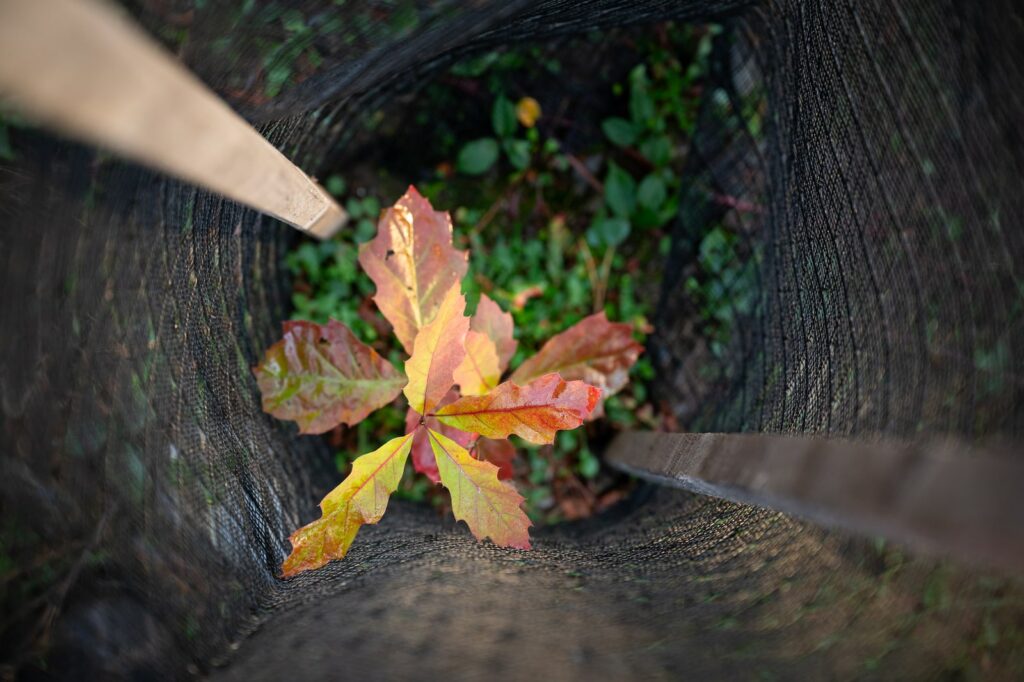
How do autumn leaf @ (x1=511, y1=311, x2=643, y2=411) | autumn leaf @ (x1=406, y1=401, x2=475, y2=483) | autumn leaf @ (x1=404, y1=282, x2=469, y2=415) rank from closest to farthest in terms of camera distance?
autumn leaf @ (x1=404, y1=282, x2=469, y2=415), autumn leaf @ (x1=406, y1=401, x2=475, y2=483), autumn leaf @ (x1=511, y1=311, x2=643, y2=411)

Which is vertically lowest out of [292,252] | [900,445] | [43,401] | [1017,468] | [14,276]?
[900,445]

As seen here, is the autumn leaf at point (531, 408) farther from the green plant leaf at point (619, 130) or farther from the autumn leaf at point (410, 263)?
the green plant leaf at point (619, 130)

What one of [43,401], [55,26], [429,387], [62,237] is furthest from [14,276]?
[429,387]

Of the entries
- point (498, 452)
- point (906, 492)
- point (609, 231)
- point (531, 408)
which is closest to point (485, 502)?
point (531, 408)

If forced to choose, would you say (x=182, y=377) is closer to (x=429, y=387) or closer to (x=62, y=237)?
(x=62, y=237)

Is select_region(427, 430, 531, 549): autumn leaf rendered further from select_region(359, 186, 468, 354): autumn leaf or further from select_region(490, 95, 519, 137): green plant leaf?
select_region(490, 95, 519, 137): green plant leaf

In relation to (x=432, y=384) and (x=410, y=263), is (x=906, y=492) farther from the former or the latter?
(x=410, y=263)

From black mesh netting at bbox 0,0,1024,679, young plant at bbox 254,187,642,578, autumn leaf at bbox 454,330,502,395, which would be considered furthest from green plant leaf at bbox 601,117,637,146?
autumn leaf at bbox 454,330,502,395
